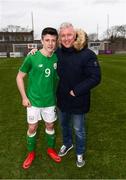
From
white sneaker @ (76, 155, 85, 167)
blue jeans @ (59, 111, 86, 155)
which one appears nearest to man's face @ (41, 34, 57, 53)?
blue jeans @ (59, 111, 86, 155)

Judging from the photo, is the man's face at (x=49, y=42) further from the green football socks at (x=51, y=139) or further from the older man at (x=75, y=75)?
the green football socks at (x=51, y=139)

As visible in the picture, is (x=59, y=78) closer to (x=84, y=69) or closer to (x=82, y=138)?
(x=84, y=69)

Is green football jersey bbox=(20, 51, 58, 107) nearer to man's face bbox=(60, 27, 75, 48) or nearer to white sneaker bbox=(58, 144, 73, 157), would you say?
man's face bbox=(60, 27, 75, 48)

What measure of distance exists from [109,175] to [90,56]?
1.87 meters

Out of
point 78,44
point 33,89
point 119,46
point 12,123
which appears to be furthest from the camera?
point 119,46

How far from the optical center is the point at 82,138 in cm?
484

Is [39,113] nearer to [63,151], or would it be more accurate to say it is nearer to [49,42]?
[63,151]

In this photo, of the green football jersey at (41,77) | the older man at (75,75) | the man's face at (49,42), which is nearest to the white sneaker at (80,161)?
the older man at (75,75)

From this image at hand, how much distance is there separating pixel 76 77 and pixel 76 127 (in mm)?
824

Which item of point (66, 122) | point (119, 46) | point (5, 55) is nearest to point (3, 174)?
point (66, 122)

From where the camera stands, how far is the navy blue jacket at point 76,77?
4320mm

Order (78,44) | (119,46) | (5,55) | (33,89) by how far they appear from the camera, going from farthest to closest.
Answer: (119,46) → (5,55) → (33,89) → (78,44)

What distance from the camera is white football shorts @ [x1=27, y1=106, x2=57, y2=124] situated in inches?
187

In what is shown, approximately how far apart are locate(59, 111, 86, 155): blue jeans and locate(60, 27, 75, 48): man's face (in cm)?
111
